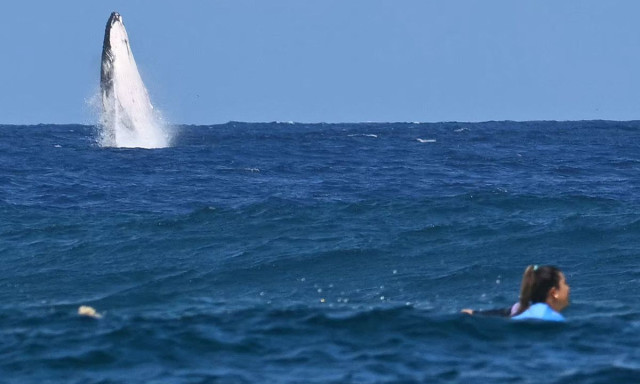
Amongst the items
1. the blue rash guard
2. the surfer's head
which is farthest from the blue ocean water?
the surfer's head

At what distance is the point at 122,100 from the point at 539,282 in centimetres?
4325

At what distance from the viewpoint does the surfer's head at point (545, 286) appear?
12.4 m

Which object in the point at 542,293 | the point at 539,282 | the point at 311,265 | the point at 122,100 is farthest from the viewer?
the point at 122,100

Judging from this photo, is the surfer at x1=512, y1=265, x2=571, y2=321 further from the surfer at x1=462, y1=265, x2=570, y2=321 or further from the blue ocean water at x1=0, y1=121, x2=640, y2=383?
the blue ocean water at x1=0, y1=121, x2=640, y2=383

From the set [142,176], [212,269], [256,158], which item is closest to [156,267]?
[212,269]

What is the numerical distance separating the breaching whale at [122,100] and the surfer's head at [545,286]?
41.6 m

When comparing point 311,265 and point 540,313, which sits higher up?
point 540,313

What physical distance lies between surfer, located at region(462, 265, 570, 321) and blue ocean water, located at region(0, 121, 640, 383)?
0.61 feet

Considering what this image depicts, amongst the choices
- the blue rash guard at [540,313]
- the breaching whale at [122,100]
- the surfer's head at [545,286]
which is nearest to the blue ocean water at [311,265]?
the blue rash guard at [540,313]

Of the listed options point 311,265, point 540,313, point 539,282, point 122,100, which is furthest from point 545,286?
point 122,100

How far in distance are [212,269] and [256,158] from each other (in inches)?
1063

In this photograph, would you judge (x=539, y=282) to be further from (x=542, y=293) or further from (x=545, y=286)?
(x=542, y=293)

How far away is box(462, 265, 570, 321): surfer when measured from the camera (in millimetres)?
12383

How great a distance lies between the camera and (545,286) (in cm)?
1246
